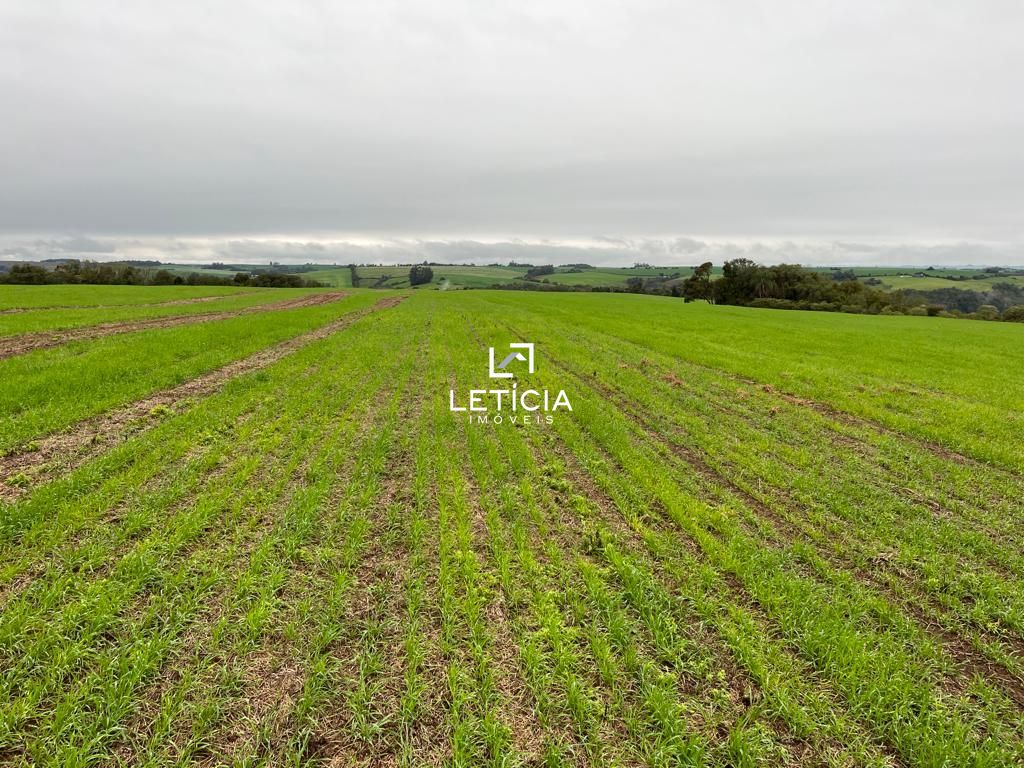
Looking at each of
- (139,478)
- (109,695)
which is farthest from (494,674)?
(139,478)

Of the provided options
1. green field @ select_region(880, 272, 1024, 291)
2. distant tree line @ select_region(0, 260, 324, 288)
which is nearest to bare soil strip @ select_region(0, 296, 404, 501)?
distant tree line @ select_region(0, 260, 324, 288)

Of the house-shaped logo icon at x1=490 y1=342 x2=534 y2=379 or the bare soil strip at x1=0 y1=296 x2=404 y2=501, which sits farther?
the house-shaped logo icon at x1=490 y1=342 x2=534 y2=379

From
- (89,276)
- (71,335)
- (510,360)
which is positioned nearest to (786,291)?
(510,360)

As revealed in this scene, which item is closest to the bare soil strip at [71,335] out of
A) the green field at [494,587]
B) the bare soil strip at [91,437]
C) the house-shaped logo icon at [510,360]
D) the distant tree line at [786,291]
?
the green field at [494,587]

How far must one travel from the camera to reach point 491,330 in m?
28.0

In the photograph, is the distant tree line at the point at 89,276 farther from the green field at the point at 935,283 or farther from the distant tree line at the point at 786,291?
the green field at the point at 935,283

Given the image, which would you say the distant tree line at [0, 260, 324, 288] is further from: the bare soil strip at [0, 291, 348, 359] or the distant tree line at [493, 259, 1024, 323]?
the distant tree line at [493, 259, 1024, 323]

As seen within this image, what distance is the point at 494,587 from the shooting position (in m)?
4.89

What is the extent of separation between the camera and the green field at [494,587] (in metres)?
3.31

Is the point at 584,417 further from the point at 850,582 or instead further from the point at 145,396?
the point at 145,396

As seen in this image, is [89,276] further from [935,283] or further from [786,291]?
[935,283]

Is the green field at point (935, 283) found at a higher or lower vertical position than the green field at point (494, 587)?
higher

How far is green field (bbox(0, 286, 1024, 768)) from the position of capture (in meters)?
3.31

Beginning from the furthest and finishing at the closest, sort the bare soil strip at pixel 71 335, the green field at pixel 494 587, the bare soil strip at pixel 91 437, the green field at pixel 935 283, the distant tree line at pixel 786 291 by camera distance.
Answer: the green field at pixel 935 283 → the distant tree line at pixel 786 291 → the bare soil strip at pixel 71 335 → the bare soil strip at pixel 91 437 → the green field at pixel 494 587
